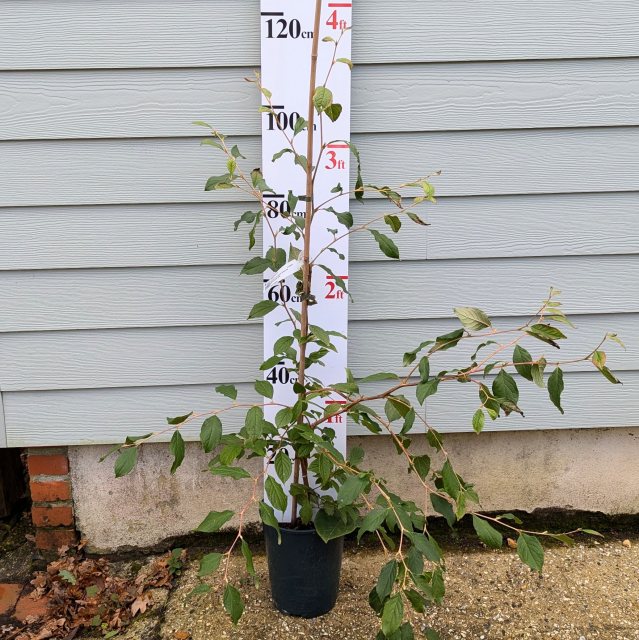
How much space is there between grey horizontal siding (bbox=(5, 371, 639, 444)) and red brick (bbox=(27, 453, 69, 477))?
0.31ft

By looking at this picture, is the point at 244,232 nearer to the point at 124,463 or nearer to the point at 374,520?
the point at 124,463

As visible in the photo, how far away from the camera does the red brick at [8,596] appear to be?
87.5 inches

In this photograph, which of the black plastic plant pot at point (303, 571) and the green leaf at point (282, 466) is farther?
the black plastic plant pot at point (303, 571)

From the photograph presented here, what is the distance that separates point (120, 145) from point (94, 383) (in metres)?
0.85

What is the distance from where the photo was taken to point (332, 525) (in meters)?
1.85

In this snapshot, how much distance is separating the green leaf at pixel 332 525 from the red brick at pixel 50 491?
1.11 metres

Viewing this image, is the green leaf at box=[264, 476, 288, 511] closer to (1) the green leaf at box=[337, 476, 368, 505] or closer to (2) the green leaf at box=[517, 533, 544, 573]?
(1) the green leaf at box=[337, 476, 368, 505]

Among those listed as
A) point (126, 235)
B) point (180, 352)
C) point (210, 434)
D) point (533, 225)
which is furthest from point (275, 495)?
point (533, 225)

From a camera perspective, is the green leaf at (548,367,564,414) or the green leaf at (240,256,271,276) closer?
the green leaf at (548,367,564,414)

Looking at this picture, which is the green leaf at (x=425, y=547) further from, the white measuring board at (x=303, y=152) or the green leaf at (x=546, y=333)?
the white measuring board at (x=303, y=152)

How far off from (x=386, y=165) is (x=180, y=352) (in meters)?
0.98

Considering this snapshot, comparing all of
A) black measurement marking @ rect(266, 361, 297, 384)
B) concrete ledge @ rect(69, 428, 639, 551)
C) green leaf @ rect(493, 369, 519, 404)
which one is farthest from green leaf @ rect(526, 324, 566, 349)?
concrete ledge @ rect(69, 428, 639, 551)

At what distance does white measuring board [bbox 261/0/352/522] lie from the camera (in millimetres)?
1969

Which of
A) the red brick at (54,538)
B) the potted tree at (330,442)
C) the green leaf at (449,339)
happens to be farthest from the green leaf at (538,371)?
the red brick at (54,538)
